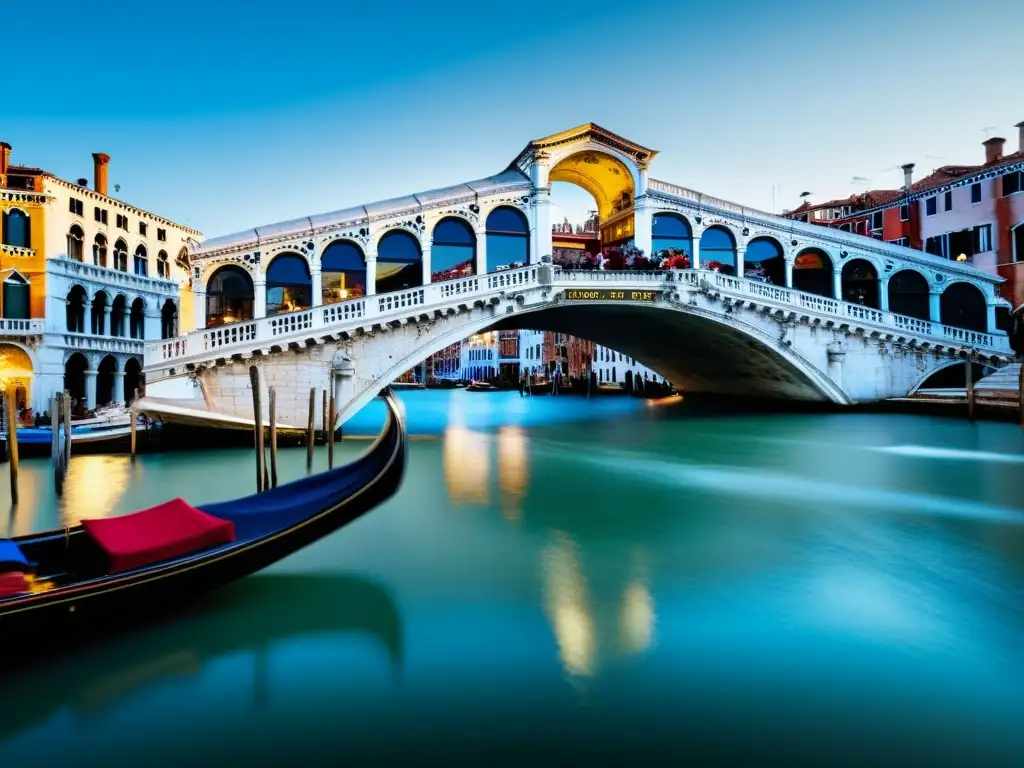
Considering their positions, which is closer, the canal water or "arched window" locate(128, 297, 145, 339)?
the canal water

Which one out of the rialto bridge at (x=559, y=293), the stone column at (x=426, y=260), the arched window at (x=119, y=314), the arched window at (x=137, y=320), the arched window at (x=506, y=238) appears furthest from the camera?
the arched window at (x=137, y=320)

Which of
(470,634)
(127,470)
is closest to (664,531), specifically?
(470,634)

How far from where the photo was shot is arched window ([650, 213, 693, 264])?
11.4m

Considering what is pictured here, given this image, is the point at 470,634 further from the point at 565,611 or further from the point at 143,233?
the point at 143,233

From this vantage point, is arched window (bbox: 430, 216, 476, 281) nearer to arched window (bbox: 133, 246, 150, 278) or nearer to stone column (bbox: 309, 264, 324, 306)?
stone column (bbox: 309, 264, 324, 306)

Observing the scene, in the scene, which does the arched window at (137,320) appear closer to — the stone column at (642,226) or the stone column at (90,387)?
the stone column at (90,387)

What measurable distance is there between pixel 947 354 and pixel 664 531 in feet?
33.1

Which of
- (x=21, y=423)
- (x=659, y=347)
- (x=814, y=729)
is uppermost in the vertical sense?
(x=659, y=347)

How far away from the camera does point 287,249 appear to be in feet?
31.0

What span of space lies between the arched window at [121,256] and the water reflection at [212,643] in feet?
43.0

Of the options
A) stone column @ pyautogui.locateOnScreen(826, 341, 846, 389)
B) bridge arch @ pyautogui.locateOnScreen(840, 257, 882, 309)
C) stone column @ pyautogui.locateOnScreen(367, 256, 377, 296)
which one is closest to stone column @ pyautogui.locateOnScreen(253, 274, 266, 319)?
stone column @ pyautogui.locateOnScreen(367, 256, 377, 296)

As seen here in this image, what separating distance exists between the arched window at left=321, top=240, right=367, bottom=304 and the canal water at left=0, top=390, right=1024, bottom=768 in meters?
5.13

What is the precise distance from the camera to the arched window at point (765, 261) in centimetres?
1218

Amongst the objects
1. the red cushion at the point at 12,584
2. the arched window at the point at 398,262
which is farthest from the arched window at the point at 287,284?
the red cushion at the point at 12,584
